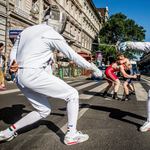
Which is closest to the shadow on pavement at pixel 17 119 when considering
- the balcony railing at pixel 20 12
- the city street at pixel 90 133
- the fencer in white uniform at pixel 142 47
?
the city street at pixel 90 133

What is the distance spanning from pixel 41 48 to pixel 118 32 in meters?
41.4

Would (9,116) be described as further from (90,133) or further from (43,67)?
(43,67)

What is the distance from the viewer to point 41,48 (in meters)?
2.14

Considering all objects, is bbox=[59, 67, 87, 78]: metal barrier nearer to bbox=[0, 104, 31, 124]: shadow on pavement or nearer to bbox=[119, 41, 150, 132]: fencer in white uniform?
bbox=[0, 104, 31, 124]: shadow on pavement

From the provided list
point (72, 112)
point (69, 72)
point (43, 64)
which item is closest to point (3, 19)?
point (69, 72)

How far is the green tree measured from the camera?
4041 cm

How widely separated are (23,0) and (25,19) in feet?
5.81

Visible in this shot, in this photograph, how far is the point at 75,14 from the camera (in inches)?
1325

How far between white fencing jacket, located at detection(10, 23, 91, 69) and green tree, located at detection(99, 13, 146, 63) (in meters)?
38.6

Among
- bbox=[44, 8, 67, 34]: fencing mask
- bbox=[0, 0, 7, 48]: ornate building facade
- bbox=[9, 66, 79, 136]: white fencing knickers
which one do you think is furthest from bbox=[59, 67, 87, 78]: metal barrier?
bbox=[9, 66, 79, 136]: white fencing knickers

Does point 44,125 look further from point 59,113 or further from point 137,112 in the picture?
point 137,112

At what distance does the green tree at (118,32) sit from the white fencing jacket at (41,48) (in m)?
38.6

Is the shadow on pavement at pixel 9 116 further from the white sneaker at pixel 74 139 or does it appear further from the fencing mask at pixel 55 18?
the fencing mask at pixel 55 18

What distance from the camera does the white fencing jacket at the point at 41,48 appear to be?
211 cm
